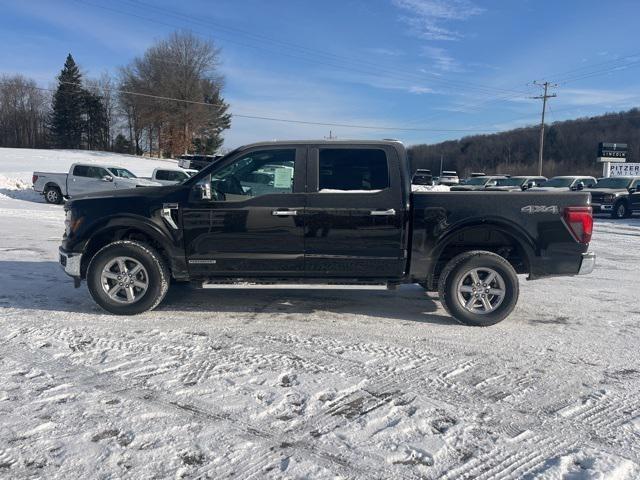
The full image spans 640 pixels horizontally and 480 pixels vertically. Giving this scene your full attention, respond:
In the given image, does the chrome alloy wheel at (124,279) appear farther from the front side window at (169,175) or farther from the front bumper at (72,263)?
the front side window at (169,175)

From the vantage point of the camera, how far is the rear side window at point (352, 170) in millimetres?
5129

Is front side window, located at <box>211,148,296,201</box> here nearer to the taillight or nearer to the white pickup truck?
the taillight

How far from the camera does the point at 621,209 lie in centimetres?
2019

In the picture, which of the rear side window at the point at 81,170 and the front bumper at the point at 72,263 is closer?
the front bumper at the point at 72,263

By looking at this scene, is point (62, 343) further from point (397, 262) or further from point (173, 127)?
point (173, 127)

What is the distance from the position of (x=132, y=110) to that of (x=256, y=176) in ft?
223

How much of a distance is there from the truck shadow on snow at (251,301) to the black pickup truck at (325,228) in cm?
47

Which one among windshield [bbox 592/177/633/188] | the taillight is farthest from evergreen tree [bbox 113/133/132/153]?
the taillight

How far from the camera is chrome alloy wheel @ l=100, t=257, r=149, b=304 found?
5246 mm

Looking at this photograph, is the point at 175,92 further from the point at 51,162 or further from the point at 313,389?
the point at 313,389

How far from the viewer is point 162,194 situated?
521 centimetres

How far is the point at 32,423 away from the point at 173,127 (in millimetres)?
62713

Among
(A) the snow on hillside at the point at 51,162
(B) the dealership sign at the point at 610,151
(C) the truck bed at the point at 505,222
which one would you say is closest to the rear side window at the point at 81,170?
(A) the snow on hillside at the point at 51,162

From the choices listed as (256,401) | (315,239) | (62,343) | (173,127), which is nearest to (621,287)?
(315,239)
